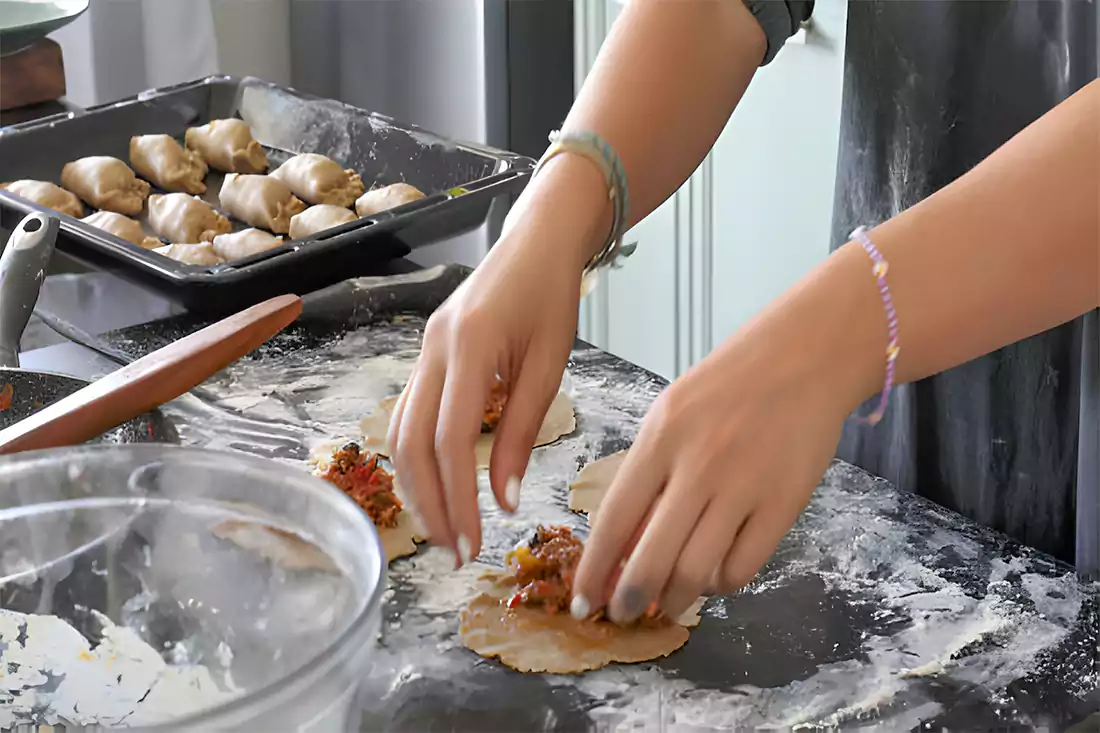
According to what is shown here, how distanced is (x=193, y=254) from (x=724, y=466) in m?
0.92

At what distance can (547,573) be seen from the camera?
2.91ft

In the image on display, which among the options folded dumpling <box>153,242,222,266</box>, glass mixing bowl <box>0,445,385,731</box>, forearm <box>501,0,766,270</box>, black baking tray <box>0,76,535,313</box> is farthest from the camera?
folded dumpling <box>153,242,222,266</box>

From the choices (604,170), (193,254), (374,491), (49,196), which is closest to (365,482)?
(374,491)

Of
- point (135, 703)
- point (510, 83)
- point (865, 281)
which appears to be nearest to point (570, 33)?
point (510, 83)

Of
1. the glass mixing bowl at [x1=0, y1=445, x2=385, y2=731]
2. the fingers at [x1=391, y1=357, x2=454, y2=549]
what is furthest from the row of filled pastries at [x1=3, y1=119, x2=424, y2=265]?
the glass mixing bowl at [x1=0, y1=445, x2=385, y2=731]

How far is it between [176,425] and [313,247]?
0.84ft

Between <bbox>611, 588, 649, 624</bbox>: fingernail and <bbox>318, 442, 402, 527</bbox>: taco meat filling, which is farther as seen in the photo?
<bbox>318, 442, 402, 527</bbox>: taco meat filling

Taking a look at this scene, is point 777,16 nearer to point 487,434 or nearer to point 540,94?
point 487,434

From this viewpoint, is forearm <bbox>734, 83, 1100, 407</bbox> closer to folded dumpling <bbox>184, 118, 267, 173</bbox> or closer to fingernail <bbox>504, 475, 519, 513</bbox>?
fingernail <bbox>504, 475, 519, 513</bbox>

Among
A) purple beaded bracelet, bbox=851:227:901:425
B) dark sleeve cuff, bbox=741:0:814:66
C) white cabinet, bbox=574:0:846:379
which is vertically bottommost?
white cabinet, bbox=574:0:846:379

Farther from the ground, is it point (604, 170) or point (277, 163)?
point (604, 170)

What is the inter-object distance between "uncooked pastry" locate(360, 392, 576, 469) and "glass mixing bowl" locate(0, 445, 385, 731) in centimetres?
42

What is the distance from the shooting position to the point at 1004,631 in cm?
83

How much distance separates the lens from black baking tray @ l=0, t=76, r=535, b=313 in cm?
124
